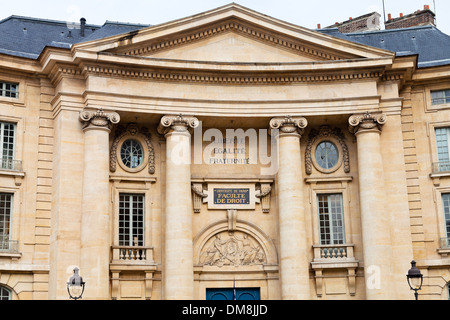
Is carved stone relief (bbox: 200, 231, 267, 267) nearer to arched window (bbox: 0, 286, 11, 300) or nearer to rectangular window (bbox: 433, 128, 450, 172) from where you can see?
arched window (bbox: 0, 286, 11, 300)

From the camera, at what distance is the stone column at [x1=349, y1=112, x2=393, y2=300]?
2975 centimetres

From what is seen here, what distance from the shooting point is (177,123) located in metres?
30.9

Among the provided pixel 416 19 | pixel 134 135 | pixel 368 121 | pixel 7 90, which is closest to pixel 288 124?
pixel 368 121

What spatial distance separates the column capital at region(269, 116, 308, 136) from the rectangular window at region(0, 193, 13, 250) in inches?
431

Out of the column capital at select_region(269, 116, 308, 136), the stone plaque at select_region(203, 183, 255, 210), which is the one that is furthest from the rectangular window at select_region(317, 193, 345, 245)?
the column capital at select_region(269, 116, 308, 136)

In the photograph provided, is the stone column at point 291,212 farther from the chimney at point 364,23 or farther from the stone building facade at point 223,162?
the chimney at point 364,23

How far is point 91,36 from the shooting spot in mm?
32406

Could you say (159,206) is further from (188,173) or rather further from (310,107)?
(310,107)

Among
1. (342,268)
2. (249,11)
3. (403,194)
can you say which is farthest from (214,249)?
(249,11)

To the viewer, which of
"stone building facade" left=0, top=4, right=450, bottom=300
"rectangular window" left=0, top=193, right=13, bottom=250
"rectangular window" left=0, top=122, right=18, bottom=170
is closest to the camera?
"rectangular window" left=0, top=193, right=13, bottom=250

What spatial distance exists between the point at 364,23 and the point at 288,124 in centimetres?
1671

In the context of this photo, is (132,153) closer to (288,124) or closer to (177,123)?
(177,123)

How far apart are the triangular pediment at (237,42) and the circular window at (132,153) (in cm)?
373

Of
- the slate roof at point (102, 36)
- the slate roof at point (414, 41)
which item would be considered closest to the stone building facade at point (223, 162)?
the slate roof at point (102, 36)
